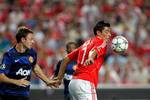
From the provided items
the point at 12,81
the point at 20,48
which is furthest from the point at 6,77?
the point at 20,48

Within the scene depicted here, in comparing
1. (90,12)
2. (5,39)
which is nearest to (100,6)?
(90,12)

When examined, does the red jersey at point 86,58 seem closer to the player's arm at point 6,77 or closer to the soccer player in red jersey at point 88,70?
the soccer player in red jersey at point 88,70

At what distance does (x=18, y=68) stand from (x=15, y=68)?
51 millimetres

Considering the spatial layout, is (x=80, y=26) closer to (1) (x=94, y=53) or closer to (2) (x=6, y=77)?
(2) (x=6, y=77)

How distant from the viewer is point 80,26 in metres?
19.2

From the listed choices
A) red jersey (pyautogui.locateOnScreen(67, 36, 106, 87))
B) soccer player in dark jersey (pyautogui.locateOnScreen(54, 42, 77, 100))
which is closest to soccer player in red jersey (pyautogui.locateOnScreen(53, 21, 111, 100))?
red jersey (pyautogui.locateOnScreen(67, 36, 106, 87))

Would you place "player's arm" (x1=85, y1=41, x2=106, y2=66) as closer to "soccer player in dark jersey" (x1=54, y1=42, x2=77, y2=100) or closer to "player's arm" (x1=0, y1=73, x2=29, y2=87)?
"player's arm" (x1=0, y1=73, x2=29, y2=87)

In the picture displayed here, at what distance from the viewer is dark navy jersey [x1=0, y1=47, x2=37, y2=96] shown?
10375 mm

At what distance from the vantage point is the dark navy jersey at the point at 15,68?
10375 mm

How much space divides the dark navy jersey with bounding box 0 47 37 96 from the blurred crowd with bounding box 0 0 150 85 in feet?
20.7

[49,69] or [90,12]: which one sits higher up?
[90,12]

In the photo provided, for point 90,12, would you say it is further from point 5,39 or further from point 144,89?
point 144,89

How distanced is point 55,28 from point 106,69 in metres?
3.03

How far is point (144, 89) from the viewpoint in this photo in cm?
1612
